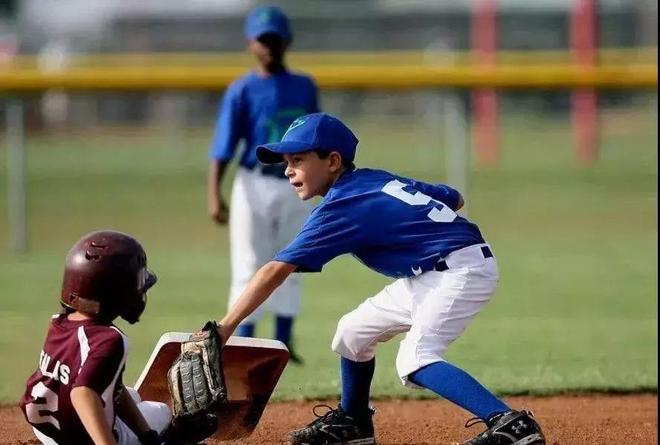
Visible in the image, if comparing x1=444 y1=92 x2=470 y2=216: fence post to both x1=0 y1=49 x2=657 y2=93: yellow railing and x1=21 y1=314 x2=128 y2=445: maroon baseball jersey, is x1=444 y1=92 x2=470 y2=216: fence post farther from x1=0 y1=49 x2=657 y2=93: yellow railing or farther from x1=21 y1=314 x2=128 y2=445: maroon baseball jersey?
x1=21 y1=314 x2=128 y2=445: maroon baseball jersey

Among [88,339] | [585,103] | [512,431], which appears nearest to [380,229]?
[512,431]

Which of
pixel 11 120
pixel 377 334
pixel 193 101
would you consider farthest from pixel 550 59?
pixel 377 334

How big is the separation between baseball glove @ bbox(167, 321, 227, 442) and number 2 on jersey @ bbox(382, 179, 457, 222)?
82cm

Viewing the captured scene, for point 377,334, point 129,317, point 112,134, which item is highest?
point 129,317

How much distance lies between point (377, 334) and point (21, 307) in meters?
4.90

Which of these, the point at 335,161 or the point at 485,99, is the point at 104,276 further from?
the point at 485,99

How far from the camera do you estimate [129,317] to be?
397 cm

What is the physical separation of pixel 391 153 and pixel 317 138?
19.8 m

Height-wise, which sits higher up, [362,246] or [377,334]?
[362,246]

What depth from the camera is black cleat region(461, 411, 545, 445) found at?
4.33 m

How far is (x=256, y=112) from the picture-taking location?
23.6ft

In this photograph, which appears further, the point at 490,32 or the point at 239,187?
the point at 490,32

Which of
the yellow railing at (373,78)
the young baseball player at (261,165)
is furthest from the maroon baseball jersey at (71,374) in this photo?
the yellow railing at (373,78)

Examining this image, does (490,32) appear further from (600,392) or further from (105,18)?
(600,392)
